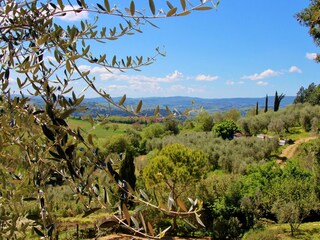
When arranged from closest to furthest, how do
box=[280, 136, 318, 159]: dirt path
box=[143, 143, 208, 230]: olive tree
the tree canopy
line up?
the tree canopy
box=[143, 143, 208, 230]: olive tree
box=[280, 136, 318, 159]: dirt path

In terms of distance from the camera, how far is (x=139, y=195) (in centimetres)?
93

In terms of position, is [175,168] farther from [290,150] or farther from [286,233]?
[290,150]

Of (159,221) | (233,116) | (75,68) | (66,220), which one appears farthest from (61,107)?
(233,116)

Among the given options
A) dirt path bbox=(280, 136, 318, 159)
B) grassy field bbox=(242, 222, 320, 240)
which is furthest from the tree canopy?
dirt path bbox=(280, 136, 318, 159)

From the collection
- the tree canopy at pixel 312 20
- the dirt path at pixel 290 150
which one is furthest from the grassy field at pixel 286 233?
the dirt path at pixel 290 150

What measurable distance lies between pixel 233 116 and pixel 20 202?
5345 cm

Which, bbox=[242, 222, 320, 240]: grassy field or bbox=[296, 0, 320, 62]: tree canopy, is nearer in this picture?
bbox=[296, 0, 320, 62]: tree canopy

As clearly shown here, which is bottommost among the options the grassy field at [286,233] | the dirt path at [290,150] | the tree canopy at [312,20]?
the grassy field at [286,233]

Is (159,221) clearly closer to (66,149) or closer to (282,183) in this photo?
(282,183)

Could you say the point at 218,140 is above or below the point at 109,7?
below

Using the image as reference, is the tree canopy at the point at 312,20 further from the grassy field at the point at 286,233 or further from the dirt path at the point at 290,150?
the dirt path at the point at 290,150

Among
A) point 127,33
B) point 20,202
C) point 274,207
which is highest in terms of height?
point 127,33

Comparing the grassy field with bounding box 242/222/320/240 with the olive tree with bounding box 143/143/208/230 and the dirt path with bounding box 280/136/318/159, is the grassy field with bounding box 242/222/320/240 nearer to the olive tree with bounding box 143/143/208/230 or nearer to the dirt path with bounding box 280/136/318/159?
the olive tree with bounding box 143/143/208/230

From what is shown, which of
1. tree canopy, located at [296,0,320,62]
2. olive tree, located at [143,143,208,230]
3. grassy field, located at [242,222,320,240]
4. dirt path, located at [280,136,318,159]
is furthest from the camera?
dirt path, located at [280,136,318,159]
